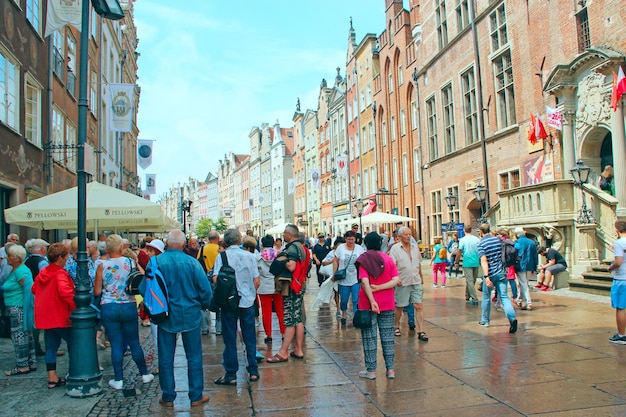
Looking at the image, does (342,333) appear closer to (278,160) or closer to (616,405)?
(616,405)

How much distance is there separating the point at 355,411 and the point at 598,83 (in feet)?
44.9

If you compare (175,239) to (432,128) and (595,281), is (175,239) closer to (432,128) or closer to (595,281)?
(595,281)

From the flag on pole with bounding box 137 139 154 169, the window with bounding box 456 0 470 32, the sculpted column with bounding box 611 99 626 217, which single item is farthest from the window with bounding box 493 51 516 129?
the flag on pole with bounding box 137 139 154 169

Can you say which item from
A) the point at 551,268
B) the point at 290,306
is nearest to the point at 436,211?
the point at 551,268

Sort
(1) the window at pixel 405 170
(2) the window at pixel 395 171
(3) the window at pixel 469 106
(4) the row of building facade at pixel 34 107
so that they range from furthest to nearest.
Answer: (2) the window at pixel 395 171, (1) the window at pixel 405 170, (3) the window at pixel 469 106, (4) the row of building facade at pixel 34 107

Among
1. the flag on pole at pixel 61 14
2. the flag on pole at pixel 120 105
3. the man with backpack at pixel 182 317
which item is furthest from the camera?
the flag on pole at pixel 120 105

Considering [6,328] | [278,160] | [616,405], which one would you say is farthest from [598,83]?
[278,160]

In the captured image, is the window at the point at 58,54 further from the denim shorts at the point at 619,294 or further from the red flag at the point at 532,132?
the denim shorts at the point at 619,294

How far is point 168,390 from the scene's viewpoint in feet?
18.1

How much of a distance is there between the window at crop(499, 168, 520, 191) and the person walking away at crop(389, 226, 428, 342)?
41.4 feet

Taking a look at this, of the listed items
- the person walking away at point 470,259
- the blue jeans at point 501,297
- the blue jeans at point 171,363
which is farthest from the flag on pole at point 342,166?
the blue jeans at point 171,363

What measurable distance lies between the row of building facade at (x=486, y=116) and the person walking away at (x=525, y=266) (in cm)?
270

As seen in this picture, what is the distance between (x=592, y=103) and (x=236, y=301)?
1356 cm

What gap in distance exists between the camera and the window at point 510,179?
→ 66.0 ft
